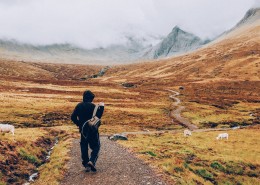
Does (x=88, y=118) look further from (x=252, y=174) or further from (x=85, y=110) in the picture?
(x=252, y=174)

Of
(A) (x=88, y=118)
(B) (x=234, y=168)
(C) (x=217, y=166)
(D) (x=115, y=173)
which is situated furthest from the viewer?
(B) (x=234, y=168)

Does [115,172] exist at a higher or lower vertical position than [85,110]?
lower

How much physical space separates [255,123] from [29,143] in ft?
173

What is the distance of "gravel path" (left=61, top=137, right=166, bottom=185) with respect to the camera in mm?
19281

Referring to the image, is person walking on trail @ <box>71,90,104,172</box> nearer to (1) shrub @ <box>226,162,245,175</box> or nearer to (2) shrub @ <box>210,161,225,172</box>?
(2) shrub @ <box>210,161,225,172</box>

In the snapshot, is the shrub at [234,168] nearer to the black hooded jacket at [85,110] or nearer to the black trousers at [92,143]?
the black trousers at [92,143]

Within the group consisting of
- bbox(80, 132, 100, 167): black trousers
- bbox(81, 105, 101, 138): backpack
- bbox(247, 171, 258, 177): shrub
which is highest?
bbox(81, 105, 101, 138): backpack

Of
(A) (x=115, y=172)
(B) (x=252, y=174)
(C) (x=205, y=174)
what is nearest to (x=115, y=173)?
(A) (x=115, y=172)

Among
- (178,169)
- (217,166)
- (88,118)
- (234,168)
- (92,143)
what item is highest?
(88,118)

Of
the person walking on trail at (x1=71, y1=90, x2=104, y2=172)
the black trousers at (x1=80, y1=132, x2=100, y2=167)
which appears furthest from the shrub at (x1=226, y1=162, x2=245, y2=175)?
the person walking on trail at (x1=71, y1=90, x2=104, y2=172)

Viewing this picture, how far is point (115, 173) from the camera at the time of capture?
20922mm

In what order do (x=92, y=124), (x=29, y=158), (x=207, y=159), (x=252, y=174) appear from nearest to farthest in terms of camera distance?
(x=92, y=124) < (x=29, y=158) < (x=252, y=174) < (x=207, y=159)

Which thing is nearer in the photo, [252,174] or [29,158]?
[29,158]

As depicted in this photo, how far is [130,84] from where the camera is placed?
19238 cm
